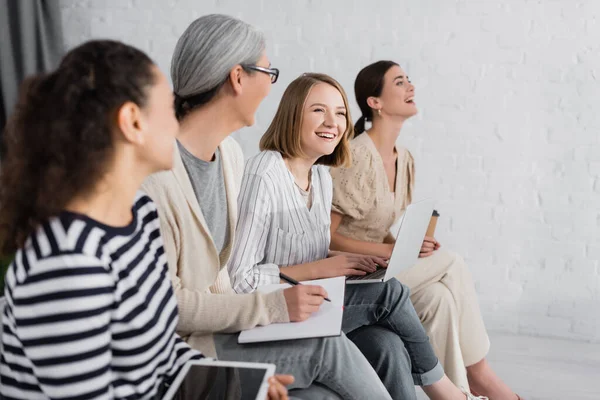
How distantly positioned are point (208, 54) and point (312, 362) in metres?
0.66

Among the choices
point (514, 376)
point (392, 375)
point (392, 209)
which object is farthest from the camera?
point (514, 376)

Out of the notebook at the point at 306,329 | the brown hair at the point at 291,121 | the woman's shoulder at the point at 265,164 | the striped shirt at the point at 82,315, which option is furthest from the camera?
the brown hair at the point at 291,121

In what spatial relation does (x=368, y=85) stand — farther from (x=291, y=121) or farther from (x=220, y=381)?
(x=220, y=381)

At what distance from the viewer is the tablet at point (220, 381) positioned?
3.16 feet

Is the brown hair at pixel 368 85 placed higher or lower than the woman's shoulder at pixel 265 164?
higher

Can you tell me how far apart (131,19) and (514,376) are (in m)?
2.38

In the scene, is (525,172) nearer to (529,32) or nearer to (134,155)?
(529,32)

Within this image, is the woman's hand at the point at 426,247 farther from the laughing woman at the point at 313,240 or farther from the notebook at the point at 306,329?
the notebook at the point at 306,329

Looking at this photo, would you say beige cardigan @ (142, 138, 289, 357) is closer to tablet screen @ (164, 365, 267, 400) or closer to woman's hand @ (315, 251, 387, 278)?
tablet screen @ (164, 365, 267, 400)

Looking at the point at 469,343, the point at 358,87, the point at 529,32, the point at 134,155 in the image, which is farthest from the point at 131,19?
the point at 134,155

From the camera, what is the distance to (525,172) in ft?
9.48

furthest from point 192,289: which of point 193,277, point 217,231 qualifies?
point 217,231

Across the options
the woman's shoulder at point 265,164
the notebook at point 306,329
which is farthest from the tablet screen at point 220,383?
the woman's shoulder at point 265,164

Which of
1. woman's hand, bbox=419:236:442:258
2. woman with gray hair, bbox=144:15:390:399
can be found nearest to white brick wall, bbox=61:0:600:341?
woman's hand, bbox=419:236:442:258
